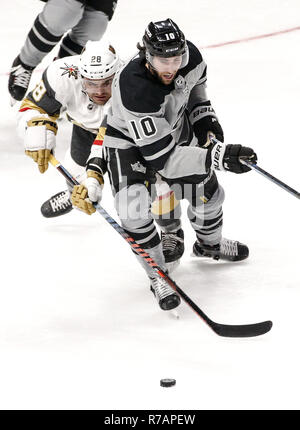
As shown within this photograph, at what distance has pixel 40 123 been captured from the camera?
3871 millimetres

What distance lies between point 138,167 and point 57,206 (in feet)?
3.20

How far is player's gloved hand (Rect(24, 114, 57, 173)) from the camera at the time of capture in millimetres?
3842

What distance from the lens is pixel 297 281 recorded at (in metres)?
3.66

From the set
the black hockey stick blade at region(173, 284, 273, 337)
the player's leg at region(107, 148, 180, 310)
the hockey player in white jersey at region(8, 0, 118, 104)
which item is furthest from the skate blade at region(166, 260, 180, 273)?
the hockey player in white jersey at region(8, 0, 118, 104)

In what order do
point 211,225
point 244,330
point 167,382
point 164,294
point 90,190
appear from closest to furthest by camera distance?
point 167,382 → point 244,330 → point 164,294 → point 90,190 → point 211,225

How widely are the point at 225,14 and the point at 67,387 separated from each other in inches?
169

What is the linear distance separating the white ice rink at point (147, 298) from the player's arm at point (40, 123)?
1.45ft

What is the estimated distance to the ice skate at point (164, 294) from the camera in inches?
134

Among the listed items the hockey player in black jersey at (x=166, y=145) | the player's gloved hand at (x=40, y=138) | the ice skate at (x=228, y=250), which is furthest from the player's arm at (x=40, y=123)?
the ice skate at (x=228, y=250)

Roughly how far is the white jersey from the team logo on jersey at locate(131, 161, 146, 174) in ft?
1.36

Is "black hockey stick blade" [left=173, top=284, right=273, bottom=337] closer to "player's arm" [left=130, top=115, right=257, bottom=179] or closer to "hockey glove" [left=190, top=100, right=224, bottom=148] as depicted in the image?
"player's arm" [left=130, top=115, right=257, bottom=179]

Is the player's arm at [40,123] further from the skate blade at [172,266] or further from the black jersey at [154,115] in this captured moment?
the skate blade at [172,266]

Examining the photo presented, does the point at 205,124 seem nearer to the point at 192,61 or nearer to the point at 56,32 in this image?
the point at 192,61

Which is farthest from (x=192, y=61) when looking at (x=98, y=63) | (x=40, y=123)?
(x=40, y=123)
